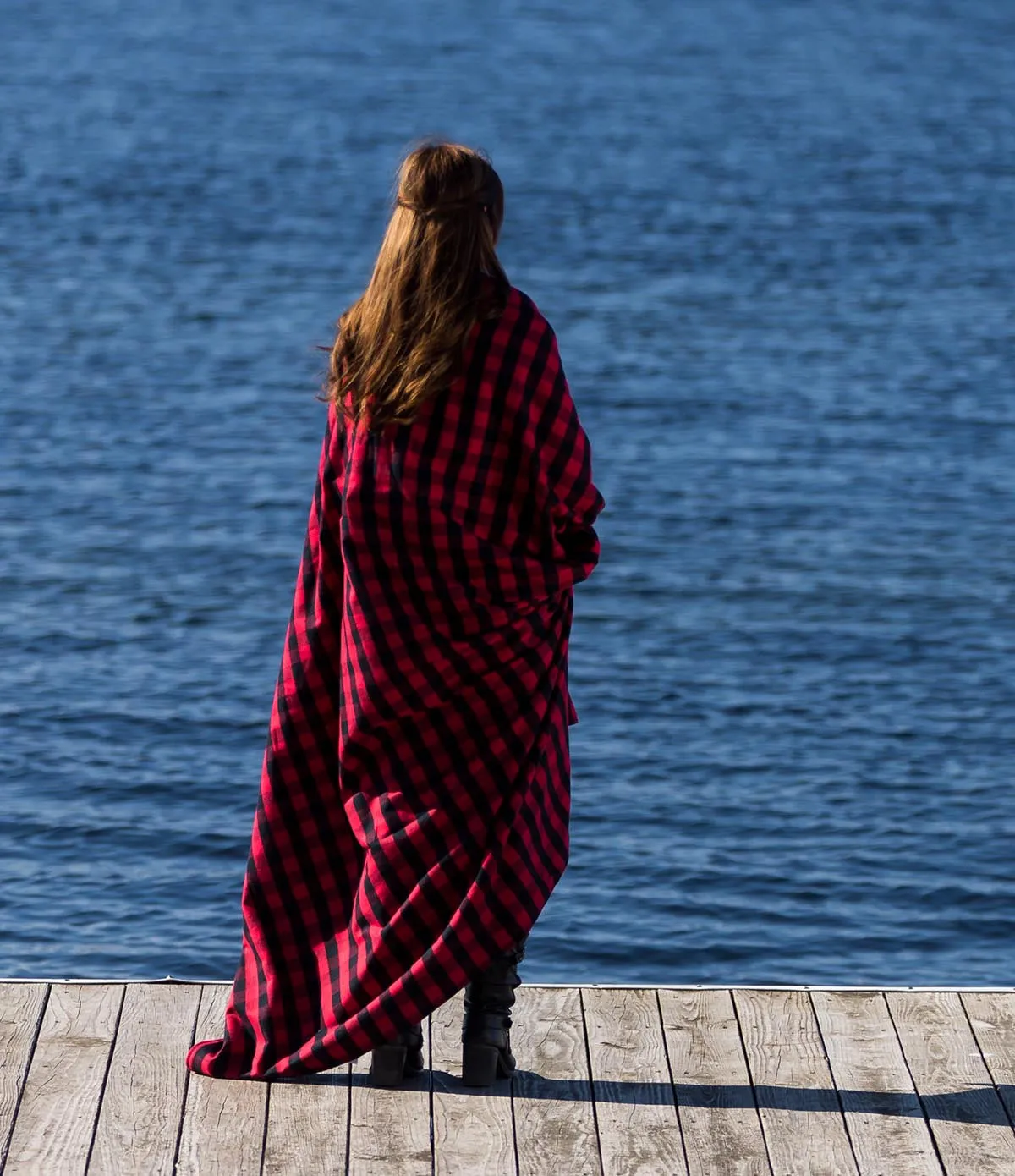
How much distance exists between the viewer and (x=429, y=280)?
Result: 3445 mm

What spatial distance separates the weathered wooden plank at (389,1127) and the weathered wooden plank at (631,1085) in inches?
11.6

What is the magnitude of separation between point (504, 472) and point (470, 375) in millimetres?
177

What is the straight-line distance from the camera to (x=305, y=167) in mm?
20250

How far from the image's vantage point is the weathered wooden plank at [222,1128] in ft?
11.2

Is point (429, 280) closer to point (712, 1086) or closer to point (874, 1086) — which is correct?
point (712, 1086)

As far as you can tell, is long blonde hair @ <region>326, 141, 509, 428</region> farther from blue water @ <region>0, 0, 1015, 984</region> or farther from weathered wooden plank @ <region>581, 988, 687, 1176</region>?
blue water @ <region>0, 0, 1015, 984</region>

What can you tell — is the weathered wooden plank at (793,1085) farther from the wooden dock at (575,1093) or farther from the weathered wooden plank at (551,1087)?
the weathered wooden plank at (551,1087)

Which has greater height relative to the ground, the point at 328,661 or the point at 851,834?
the point at 328,661

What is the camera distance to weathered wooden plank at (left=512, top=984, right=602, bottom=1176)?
3.46 metres

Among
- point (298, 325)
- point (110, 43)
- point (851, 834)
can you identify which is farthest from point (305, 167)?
point (851, 834)

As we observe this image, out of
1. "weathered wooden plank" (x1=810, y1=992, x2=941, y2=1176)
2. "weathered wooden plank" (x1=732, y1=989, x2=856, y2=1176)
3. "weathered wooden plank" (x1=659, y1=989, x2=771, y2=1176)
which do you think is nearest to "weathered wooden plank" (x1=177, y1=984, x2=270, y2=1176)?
"weathered wooden plank" (x1=659, y1=989, x2=771, y2=1176)

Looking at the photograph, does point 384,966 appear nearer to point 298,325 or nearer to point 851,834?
point 851,834

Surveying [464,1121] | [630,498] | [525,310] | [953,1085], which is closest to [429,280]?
[525,310]

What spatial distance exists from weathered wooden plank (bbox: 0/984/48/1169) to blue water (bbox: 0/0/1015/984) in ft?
5.56
